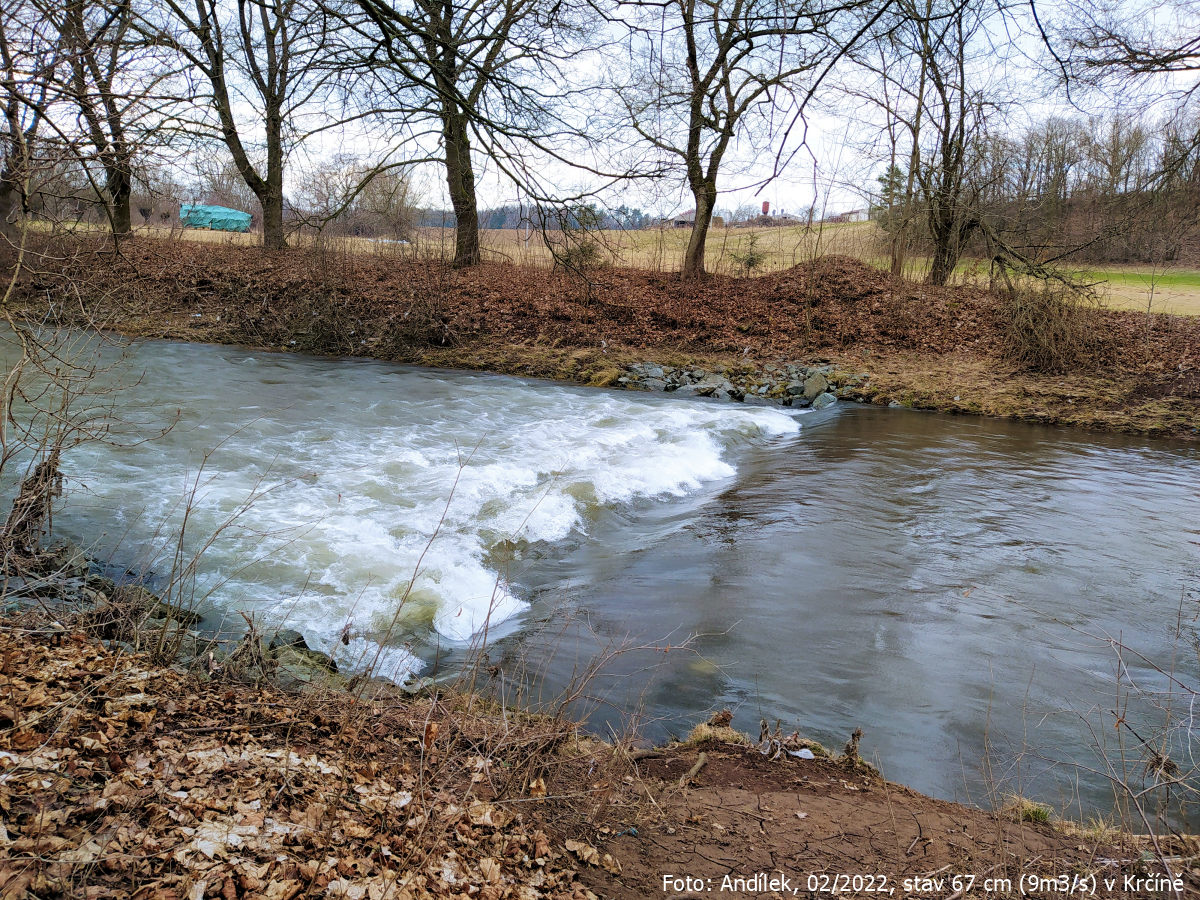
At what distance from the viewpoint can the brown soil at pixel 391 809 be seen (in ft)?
8.18

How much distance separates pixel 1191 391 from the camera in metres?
16.8

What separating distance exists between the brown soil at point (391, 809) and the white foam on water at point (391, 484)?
2.31ft

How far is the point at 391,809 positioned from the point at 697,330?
1944 centimetres

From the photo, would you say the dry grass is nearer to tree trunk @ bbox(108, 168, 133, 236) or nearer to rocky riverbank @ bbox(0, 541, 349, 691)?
tree trunk @ bbox(108, 168, 133, 236)

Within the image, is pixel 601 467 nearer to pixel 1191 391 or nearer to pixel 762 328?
pixel 762 328

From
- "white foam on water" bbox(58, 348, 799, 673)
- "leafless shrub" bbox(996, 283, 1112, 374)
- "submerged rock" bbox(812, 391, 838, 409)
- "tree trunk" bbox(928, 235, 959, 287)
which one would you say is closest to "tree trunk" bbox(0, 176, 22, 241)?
"white foam on water" bbox(58, 348, 799, 673)

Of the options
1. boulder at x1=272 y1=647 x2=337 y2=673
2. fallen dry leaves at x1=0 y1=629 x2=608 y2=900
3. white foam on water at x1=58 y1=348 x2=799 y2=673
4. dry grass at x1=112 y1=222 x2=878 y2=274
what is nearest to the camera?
fallen dry leaves at x1=0 y1=629 x2=608 y2=900

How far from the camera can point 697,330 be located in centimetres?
2148

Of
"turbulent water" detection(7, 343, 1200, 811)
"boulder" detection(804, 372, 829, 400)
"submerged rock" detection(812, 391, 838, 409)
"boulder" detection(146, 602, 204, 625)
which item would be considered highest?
"boulder" detection(804, 372, 829, 400)

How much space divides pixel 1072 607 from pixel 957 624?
138 centimetres

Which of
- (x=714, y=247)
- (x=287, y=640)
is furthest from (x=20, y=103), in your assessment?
(x=714, y=247)

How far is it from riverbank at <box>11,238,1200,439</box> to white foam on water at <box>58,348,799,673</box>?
388cm

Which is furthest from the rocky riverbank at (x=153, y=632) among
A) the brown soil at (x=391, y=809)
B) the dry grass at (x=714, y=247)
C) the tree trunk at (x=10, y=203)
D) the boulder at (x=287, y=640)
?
the dry grass at (x=714, y=247)

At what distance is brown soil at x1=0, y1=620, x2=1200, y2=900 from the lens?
8.18ft
